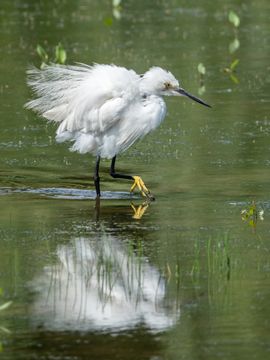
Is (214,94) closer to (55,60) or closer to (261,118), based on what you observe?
(261,118)

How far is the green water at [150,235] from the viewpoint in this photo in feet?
21.8

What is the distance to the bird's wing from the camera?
422 inches

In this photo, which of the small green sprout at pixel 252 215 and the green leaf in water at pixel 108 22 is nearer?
the small green sprout at pixel 252 215

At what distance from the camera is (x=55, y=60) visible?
18312 mm

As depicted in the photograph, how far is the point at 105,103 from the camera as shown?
35.6 feet

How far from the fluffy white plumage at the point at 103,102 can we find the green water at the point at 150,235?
513 millimetres

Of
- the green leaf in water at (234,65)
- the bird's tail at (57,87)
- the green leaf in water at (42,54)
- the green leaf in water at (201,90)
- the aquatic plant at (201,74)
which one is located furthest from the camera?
the green leaf in water at (42,54)

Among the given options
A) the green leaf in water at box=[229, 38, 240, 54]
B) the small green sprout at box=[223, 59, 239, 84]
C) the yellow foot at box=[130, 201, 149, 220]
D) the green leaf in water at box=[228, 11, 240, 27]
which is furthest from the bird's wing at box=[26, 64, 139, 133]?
the green leaf in water at box=[228, 11, 240, 27]

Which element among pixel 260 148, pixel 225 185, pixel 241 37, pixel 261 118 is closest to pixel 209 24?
pixel 241 37

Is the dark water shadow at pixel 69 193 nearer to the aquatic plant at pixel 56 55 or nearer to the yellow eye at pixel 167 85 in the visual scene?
the yellow eye at pixel 167 85

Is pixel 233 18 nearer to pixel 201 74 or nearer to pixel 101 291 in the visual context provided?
pixel 201 74

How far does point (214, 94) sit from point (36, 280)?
880 cm

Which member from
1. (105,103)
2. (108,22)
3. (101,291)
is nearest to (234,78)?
(108,22)

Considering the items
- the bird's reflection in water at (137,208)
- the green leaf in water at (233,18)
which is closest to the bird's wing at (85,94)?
the bird's reflection in water at (137,208)
